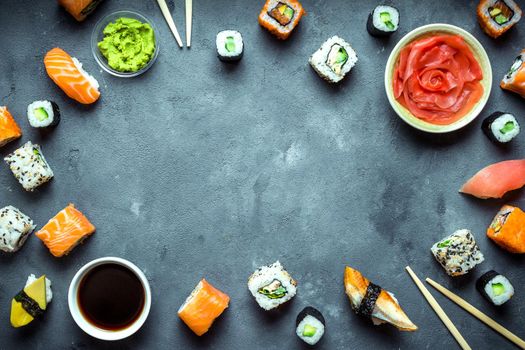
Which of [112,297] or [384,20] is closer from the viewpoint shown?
[112,297]

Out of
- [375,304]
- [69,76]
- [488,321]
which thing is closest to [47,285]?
[69,76]

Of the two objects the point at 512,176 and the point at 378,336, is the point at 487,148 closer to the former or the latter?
the point at 512,176

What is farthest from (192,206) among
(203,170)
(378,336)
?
(378,336)

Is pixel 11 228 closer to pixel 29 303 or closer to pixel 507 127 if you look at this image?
pixel 29 303

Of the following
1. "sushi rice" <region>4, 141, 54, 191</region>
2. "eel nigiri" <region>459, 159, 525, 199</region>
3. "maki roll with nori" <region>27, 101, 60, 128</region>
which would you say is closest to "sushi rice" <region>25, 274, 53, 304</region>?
"sushi rice" <region>4, 141, 54, 191</region>

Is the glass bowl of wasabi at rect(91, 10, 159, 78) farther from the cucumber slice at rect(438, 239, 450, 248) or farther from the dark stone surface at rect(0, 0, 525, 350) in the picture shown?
the cucumber slice at rect(438, 239, 450, 248)

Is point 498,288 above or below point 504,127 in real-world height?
below

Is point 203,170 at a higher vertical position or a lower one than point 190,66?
lower
